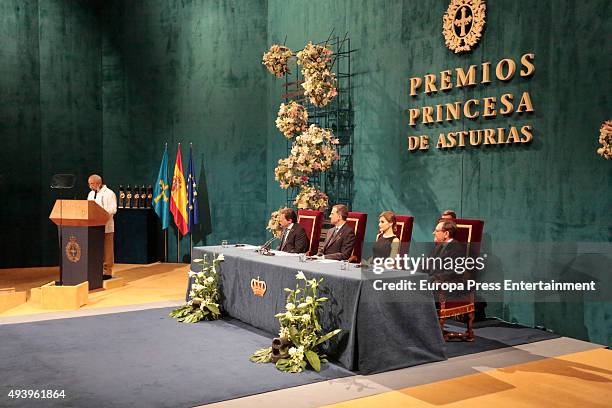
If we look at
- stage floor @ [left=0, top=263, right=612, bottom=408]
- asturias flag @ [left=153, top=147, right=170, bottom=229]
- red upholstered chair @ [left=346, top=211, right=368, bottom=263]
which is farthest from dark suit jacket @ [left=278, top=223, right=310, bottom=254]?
asturias flag @ [left=153, top=147, right=170, bottom=229]

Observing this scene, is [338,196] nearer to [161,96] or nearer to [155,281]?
[155,281]

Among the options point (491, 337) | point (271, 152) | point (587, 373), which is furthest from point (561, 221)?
point (271, 152)

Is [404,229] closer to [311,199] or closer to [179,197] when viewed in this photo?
[311,199]

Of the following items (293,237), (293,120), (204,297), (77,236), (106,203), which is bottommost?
(204,297)

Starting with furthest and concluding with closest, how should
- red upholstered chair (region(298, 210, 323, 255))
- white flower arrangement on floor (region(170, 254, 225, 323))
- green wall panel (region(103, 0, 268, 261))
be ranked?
1. green wall panel (region(103, 0, 268, 261))
2. red upholstered chair (region(298, 210, 323, 255))
3. white flower arrangement on floor (region(170, 254, 225, 323))

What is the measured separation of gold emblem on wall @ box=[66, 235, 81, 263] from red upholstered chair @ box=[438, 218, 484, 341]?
458 cm

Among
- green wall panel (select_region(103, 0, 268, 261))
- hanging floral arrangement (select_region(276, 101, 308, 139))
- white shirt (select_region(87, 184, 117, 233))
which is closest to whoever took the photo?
hanging floral arrangement (select_region(276, 101, 308, 139))

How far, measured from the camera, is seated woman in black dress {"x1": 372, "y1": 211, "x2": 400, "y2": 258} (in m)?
5.81

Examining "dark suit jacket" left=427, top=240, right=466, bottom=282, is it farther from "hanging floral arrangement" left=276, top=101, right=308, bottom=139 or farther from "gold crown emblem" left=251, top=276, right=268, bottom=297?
"hanging floral arrangement" left=276, top=101, right=308, bottom=139

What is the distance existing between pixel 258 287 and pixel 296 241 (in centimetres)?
121

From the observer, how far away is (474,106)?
7062mm

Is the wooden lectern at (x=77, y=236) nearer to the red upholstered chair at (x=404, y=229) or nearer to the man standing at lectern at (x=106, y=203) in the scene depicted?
the man standing at lectern at (x=106, y=203)

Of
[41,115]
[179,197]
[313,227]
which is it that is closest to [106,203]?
[179,197]

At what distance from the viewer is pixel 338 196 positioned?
29.5ft
